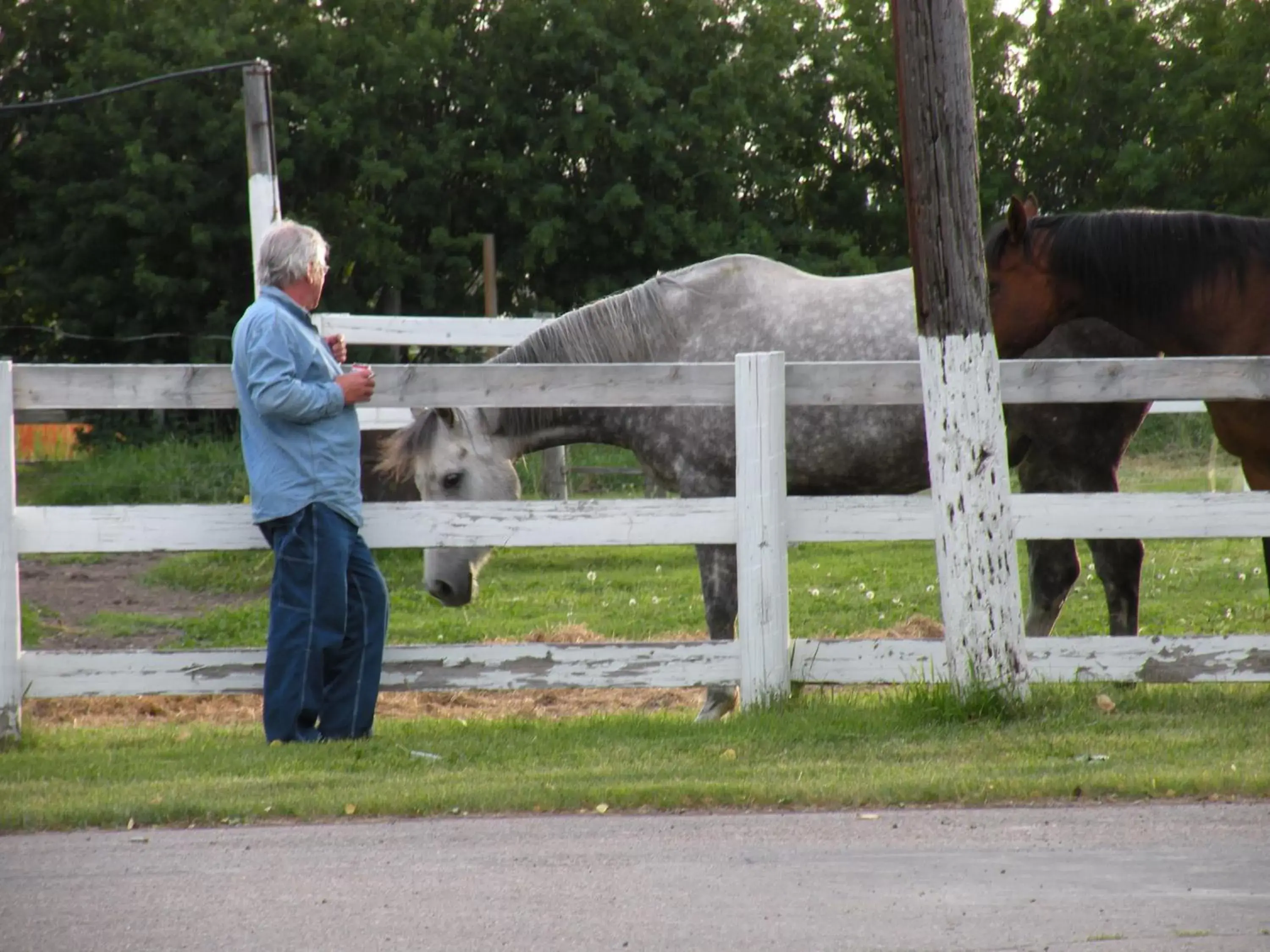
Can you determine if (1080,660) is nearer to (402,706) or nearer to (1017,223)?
(1017,223)

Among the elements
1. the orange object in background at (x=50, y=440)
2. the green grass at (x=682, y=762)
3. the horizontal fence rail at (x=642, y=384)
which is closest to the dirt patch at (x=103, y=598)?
the green grass at (x=682, y=762)

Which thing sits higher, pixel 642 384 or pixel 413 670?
pixel 642 384

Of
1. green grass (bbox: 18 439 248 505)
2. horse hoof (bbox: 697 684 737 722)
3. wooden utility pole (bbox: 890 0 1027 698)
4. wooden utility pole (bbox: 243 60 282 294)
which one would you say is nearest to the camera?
wooden utility pole (bbox: 890 0 1027 698)

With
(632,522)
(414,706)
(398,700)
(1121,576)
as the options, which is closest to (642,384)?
(632,522)

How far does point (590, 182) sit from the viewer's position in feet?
90.7

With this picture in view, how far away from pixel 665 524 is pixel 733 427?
3.66 feet

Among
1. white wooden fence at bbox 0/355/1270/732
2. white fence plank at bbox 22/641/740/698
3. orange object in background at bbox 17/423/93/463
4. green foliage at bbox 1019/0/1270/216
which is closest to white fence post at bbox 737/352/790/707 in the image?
white wooden fence at bbox 0/355/1270/732

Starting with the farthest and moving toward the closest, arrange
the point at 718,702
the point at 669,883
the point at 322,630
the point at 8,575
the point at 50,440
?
the point at 50,440
the point at 718,702
the point at 8,575
the point at 322,630
the point at 669,883

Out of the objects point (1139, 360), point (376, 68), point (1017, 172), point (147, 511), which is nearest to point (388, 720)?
point (147, 511)

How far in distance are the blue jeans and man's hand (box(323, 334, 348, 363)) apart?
0.63 meters

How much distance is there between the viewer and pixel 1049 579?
Answer: 756 centimetres

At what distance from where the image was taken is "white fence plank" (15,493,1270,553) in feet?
19.9

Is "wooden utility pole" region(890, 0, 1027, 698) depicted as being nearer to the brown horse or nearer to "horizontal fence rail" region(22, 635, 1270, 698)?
"horizontal fence rail" region(22, 635, 1270, 698)

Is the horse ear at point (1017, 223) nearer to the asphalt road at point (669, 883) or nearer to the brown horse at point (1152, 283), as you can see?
the brown horse at point (1152, 283)
